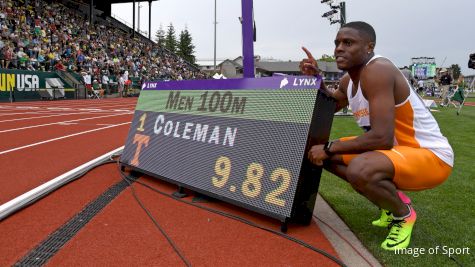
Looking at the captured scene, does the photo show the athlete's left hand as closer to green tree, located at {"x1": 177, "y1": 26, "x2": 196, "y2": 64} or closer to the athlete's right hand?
the athlete's right hand

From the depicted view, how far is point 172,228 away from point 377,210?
192cm

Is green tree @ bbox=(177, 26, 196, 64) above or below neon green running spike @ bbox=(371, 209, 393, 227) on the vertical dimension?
above

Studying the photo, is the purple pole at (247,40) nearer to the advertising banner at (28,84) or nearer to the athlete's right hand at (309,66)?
the athlete's right hand at (309,66)

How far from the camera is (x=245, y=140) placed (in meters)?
3.46

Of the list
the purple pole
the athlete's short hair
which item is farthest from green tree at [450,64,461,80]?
the athlete's short hair

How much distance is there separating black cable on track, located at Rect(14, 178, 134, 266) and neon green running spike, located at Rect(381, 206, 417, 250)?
2.28m

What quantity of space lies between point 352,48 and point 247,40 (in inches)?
75.5

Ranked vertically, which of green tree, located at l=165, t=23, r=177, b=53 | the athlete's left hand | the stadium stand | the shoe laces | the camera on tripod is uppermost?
green tree, located at l=165, t=23, r=177, b=53

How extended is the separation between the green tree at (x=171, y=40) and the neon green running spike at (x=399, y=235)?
299ft

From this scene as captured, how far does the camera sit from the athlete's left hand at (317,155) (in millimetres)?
2938

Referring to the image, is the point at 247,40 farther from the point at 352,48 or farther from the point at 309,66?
the point at 352,48

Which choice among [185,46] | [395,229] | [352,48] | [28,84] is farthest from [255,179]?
[185,46]

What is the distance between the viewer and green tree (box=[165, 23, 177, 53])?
301 feet

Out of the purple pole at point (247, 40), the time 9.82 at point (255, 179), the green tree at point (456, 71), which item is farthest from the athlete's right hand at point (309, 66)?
the green tree at point (456, 71)
